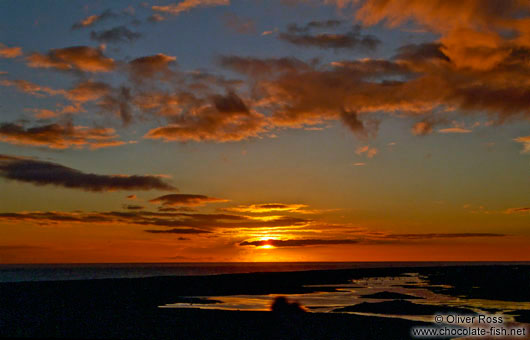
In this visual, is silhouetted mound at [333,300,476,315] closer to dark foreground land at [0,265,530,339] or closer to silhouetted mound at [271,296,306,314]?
silhouetted mound at [271,296,306,314]

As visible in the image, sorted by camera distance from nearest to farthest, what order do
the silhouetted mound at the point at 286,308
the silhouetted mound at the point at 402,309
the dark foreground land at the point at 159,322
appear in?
the dark foreground land at the point at 159,322 → the silhouetted mound at the point at 286,308 → the silhouetted mound at the point at 402,309

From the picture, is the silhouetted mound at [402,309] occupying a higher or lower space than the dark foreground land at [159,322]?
higher

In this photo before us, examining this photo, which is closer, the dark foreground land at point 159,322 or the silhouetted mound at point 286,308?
the dark foreground land at point 159,322

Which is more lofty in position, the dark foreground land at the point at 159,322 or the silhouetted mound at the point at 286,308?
the silhouetted mound at the point at 286,308

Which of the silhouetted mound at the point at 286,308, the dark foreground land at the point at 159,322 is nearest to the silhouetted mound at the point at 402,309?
the silhouetted mound at the point at 286,308

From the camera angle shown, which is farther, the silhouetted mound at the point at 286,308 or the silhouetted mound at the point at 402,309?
the silhouetted mound at the point at 402,309

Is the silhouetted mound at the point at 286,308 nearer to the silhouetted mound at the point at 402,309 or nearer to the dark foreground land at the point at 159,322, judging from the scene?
the dark foreground land at the point at 159,322

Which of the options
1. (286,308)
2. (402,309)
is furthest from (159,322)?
(402,309)

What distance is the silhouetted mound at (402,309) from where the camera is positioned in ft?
121

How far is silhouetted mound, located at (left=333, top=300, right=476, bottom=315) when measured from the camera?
36.8m

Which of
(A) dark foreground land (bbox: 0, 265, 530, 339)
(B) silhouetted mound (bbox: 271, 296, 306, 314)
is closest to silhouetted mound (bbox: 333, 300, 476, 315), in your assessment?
(B) silhouetted mound (bbox: 271, 296, 306, 314)

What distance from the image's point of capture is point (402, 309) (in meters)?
38.3

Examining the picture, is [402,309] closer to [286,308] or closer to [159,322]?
[286,308]

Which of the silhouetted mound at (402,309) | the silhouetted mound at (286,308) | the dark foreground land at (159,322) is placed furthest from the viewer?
the silhouetted mound at (402,309)
